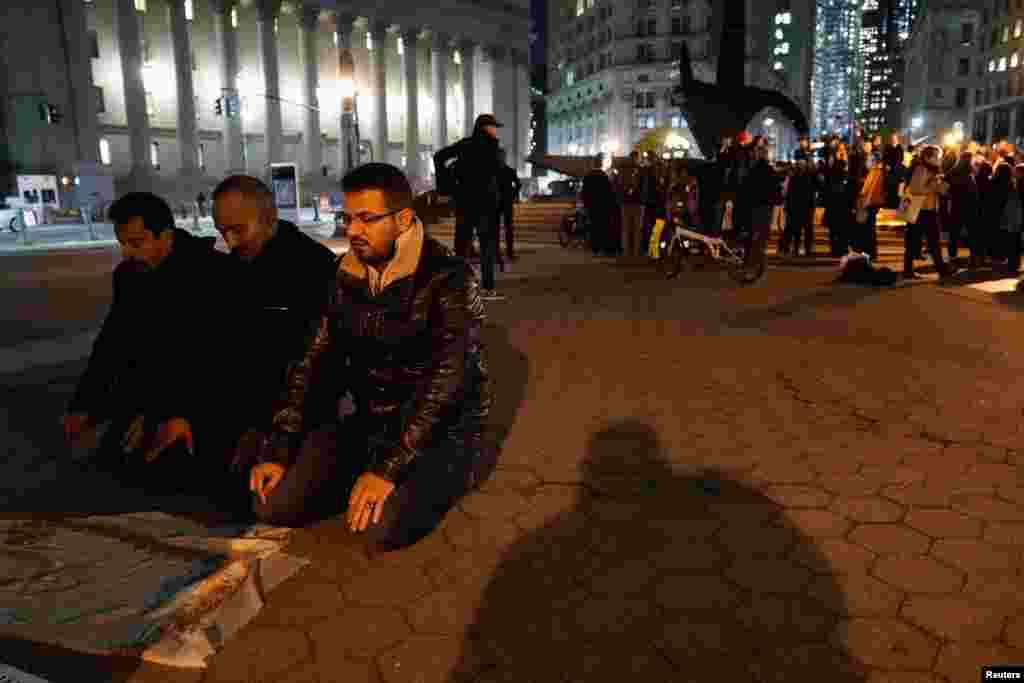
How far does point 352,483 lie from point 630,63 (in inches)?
3891

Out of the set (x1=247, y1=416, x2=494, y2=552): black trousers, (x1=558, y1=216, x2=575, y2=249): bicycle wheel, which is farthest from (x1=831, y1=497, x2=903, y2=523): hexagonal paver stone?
(x1=558, y1=216, x2=575, y2=249): bicycle wheel

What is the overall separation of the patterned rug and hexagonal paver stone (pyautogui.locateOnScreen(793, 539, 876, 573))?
6.67ft

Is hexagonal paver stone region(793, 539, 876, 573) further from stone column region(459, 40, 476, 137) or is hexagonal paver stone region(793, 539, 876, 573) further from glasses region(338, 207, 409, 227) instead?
stone column region(459, 40, 476, 137)

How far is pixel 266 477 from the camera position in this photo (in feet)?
10.1

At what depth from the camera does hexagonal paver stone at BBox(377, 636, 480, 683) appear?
2332 millimetres

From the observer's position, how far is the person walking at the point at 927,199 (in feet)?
35.4

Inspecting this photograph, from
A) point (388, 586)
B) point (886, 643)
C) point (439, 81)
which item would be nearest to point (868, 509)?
point (886, 643)

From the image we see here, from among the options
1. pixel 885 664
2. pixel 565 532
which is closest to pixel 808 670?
pixel 885 664

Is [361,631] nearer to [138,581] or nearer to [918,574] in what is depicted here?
[138,581]

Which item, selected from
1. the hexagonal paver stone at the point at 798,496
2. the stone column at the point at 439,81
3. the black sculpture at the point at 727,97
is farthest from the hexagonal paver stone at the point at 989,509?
the stone column at the point at 439,81

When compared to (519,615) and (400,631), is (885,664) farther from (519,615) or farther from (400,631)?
(400,631)

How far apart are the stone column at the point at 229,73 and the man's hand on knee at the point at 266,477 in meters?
59.4

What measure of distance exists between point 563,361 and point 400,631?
419 centimetres

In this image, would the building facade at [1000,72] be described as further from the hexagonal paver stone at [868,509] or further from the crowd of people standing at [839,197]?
the hexagonal paver stone at [868,509]
